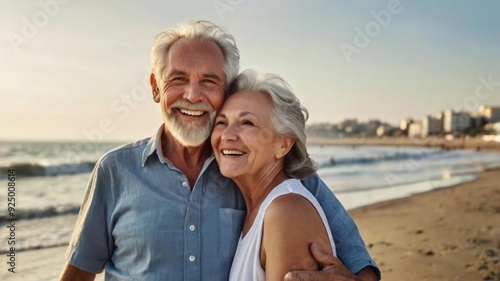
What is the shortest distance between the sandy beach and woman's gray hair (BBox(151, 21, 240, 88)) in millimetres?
3649

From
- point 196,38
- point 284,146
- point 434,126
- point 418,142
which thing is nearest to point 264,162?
point 284,146

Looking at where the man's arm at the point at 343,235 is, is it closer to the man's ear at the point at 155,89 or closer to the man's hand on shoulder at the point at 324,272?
the man's hand on shoulder at the point at 324,272

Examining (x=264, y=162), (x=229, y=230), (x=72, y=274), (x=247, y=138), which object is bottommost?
(x=72, y=274)

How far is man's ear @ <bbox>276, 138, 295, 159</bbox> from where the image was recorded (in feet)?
7.87

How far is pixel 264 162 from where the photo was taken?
2.38m

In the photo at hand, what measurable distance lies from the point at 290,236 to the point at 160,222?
69 centimetres

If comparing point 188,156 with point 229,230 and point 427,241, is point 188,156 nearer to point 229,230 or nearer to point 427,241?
point 229,230

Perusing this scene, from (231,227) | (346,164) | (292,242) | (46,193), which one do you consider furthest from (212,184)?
(346,164)

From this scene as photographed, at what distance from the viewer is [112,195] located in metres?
2.51

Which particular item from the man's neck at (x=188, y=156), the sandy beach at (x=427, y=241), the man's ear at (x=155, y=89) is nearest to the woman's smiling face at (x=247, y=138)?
the man's neck at (x=188, y=156)

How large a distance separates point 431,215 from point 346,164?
47.2 ft

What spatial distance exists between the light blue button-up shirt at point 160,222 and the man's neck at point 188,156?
7 cm

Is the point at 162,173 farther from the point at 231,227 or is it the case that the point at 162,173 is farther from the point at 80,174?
the point at 80,174

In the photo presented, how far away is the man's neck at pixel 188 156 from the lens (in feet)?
8.43
